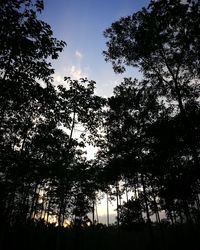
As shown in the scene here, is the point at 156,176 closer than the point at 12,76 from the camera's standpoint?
No

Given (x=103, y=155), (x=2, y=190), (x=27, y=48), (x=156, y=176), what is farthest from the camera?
(x=103, y=155)

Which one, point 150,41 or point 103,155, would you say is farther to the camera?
point 103,155

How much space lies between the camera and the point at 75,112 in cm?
1836

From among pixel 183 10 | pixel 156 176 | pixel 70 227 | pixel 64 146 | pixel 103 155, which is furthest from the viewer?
pixel 70 227

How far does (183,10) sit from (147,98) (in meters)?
14.4

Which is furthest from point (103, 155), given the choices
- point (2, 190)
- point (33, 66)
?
point (33, 66)

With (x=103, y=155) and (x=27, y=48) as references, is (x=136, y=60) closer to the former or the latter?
(x=103, y=155)

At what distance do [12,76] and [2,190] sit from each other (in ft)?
41.2

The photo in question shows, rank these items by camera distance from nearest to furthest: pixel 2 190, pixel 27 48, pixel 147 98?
pixel 27 48, pixel 2 190, pixel 147 98

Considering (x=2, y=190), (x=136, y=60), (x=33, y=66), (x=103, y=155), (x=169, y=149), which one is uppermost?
(x=136, y=60)

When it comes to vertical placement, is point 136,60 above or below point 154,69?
above

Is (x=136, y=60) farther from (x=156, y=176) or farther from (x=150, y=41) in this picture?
(x=156, y=176)

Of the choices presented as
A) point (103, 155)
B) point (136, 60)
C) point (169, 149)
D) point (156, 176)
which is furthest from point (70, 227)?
point (136, 60)

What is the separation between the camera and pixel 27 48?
24.3 ft
